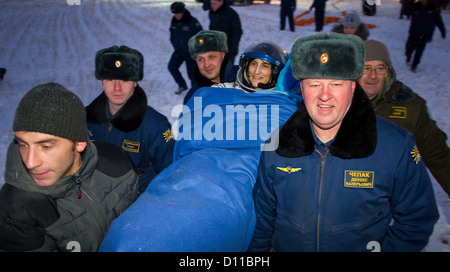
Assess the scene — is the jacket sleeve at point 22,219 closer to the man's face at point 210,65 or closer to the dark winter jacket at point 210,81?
the dark winter jacket at point 210,81

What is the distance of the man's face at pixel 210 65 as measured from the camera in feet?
13.5

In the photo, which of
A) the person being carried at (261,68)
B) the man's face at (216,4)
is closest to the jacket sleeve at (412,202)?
the person being carried at (261,68)

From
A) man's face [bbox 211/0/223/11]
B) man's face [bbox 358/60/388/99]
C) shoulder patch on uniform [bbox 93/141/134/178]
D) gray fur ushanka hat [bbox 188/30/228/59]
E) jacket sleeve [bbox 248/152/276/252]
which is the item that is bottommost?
jacket sleeve [bbox 248/152/276/252]

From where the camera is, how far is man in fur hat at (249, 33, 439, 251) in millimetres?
1724

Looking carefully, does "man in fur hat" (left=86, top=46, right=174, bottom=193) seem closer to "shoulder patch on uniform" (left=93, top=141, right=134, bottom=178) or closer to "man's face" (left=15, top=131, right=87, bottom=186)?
"shoulder patch on uniform" (left=93, top=141, right=134, bottom=178)

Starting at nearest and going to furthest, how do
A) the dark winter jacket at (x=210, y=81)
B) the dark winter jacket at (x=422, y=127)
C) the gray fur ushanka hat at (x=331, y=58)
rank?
the gray fur ushanka hat at (x=331, y=58), the dark winter jacket at (x=422, y=127), the dark winter jacket at (x=210, y=81)

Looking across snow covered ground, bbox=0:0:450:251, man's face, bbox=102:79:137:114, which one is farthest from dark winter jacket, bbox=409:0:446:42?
man's face, bbox=102:79:137:114

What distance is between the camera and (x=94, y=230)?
1.89m

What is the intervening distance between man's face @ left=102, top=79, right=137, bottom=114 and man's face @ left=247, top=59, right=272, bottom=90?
1.19 meters

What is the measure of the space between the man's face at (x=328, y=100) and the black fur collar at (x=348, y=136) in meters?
0.05
